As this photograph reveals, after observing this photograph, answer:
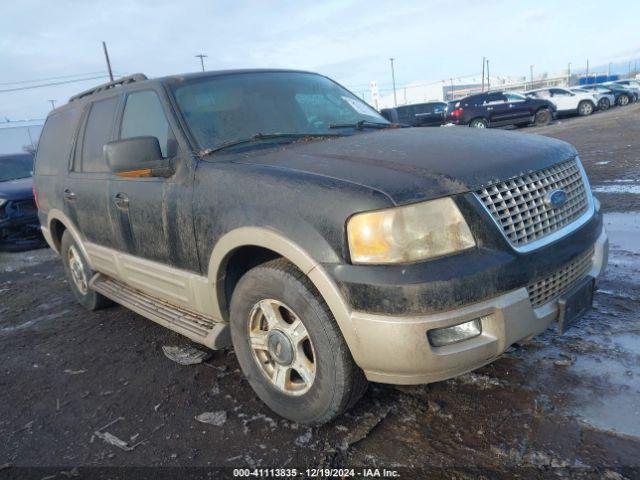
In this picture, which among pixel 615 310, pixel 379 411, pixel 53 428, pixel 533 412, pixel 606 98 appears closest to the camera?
pixel 533 412

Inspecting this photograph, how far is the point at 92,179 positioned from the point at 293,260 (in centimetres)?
236

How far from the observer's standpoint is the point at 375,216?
6.39 ft

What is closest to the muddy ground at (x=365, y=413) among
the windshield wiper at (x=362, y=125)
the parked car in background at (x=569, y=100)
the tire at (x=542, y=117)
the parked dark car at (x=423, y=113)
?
the windshield wiper at (x=362, y=125)

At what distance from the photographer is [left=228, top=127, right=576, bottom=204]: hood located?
2.02m

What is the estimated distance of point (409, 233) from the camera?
195 centimetres

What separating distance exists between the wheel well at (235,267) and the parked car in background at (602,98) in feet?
89.4

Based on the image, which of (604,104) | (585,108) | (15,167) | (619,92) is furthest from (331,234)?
(619,92)

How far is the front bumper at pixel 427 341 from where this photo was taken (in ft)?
6.28

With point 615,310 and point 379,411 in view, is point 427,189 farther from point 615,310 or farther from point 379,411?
point 615,310

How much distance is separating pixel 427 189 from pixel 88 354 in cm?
295

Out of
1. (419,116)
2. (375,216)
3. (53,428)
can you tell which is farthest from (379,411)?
(419,116)

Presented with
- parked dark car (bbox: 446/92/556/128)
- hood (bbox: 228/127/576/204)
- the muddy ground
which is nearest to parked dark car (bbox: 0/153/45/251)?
the muddy ground

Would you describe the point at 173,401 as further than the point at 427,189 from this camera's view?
Yes

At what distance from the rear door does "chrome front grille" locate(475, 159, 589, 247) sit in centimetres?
270
